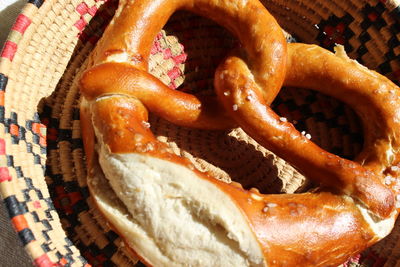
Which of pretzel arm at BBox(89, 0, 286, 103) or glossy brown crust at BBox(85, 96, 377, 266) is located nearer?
glossy brown crust at BBox(85, 96, 377, 266)

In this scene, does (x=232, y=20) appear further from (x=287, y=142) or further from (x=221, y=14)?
(x=287, y=142)

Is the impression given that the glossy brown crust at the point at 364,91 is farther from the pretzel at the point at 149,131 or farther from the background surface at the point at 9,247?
the background surface at the point at 9,247

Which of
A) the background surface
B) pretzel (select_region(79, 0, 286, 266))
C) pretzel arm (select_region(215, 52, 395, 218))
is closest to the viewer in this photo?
pretzel (select_region(79, 0, 286, 266))

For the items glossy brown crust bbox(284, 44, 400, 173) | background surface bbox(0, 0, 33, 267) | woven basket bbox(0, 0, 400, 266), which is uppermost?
glossy brown crust bbox(284, 44, 400, 173)

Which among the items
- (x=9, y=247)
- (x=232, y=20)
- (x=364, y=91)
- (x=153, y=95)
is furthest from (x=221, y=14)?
(x=9, y=247)

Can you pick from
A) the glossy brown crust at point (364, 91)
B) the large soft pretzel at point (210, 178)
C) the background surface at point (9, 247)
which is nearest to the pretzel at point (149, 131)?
the large soft pretzel at point (210, 178)

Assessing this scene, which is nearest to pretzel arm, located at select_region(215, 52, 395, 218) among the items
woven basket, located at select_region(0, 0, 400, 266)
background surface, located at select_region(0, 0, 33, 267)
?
woven basket, located at select_region(0, 0, 400, 266)

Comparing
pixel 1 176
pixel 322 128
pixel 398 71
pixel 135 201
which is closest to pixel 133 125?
pixel 135 201

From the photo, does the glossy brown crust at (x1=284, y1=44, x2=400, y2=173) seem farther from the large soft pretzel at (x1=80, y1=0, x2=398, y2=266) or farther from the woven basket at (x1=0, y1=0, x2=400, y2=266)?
the woven basket at (x1=0, y1=0, x2=400, y2=266)

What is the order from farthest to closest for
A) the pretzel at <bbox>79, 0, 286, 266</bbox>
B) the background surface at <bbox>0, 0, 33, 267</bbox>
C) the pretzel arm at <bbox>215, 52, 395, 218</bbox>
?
the background surface at <bbox>0, 0, 33, 267</bbox>, the pretzel arm at <bbox>215, 52, 395, 218</bbox>, the pretzel at <bbox>79, 0, 286, 266</bbox>
